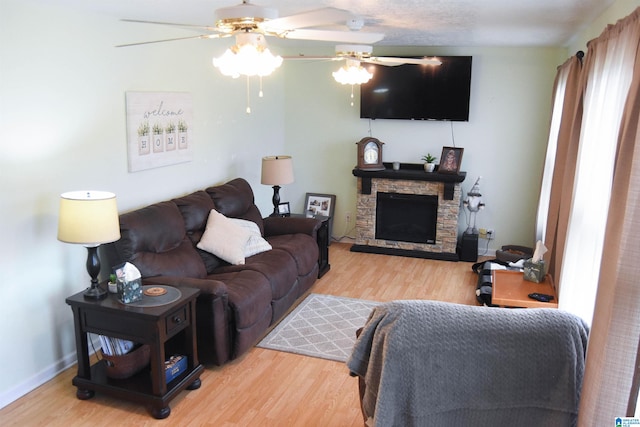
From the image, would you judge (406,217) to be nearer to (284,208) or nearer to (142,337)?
(284,208)

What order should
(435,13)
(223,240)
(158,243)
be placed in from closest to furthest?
(435,13) → (158,243) → (223,240)

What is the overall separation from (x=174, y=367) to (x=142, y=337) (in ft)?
1.16

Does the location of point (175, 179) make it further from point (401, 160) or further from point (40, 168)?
point (401, 160)

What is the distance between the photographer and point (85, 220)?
320 cm

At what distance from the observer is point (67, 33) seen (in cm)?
360

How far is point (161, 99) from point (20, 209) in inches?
63.3

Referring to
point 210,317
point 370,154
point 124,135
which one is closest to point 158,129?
point 124,135

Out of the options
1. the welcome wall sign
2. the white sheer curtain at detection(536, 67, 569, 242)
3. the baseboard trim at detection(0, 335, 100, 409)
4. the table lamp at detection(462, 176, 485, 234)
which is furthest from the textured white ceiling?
the baseboard trim at detection(0, 335, 100, 409)

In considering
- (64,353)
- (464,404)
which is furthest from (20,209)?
(464,404)

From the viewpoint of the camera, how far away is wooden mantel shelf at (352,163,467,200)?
20.7 ft

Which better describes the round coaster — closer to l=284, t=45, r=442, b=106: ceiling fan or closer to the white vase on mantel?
l=284, t=45, r=442, b=106: ceiling fan

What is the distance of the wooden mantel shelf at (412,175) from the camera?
631 cm

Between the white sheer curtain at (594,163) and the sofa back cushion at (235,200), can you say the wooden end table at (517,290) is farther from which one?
the sofa back cushion at (235,200)

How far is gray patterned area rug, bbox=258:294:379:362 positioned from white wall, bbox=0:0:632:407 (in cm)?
152
